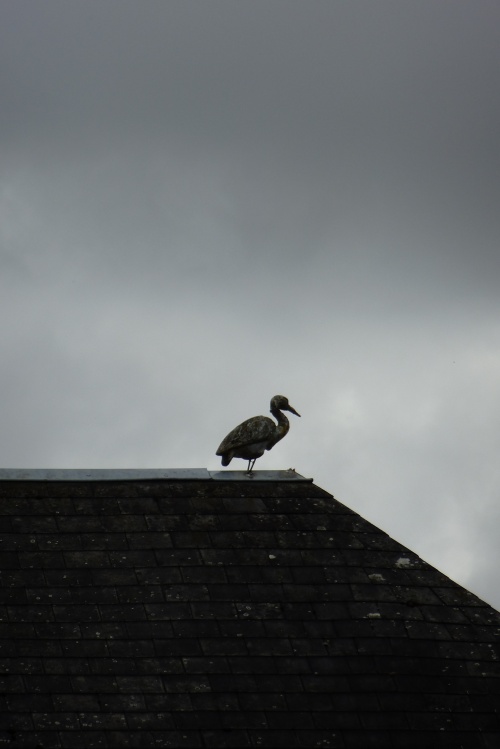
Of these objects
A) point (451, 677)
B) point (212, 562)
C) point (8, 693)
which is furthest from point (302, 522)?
point (8, 693)

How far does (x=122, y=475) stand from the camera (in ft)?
59.4

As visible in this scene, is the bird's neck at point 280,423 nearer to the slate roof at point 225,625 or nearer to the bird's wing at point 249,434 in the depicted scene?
the bird's wing at point 249,434

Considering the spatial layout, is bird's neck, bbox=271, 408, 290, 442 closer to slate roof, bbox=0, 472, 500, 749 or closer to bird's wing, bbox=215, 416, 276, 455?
bird's wing, bbox=215, 416, 276, 455

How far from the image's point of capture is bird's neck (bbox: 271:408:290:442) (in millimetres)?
18891

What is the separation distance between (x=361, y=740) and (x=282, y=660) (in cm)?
111

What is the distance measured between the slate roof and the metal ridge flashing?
47 mm

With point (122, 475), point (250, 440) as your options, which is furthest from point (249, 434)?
point (122, 475)

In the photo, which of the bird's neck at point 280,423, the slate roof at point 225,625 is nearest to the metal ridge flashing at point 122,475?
the slate roof at point 225,625

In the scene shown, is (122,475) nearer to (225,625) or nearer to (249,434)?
(249,434)

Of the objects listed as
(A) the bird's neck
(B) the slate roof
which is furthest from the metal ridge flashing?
(A) the bird's neck

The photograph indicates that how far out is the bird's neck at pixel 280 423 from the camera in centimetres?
1889

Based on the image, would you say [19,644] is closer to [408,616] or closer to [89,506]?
[89,506]

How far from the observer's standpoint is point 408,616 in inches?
659

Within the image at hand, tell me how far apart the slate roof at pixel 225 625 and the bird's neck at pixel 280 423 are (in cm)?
82
